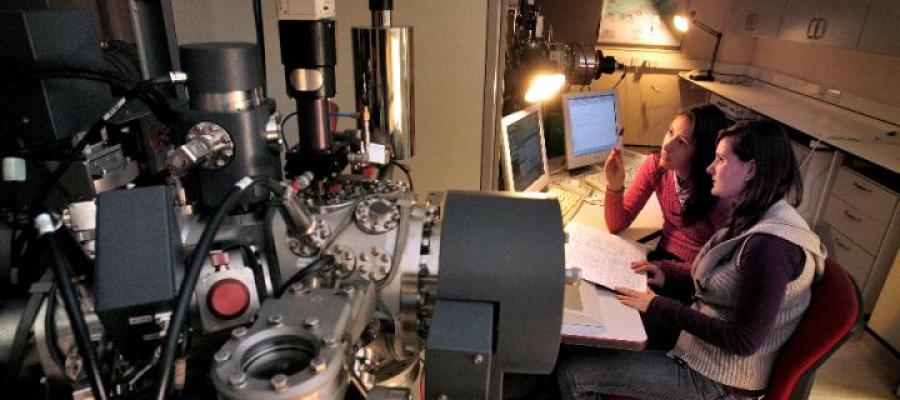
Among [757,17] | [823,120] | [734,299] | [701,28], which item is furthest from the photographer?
[701,28]

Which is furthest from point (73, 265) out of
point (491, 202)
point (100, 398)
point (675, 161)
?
point (675, 161)

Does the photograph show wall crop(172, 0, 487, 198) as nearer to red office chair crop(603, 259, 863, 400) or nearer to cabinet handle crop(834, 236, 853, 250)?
red office chair crop(603, 259, 863, 400)

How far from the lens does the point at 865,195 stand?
2416mm

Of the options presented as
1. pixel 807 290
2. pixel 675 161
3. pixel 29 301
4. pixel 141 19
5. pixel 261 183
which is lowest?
pixel 807 290

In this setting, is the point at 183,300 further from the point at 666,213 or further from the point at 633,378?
the point at 666,213

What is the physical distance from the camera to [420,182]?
1704 millimetres

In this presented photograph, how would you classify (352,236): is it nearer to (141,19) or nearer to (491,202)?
(491,202)

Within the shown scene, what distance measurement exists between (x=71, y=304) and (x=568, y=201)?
5.63 ft

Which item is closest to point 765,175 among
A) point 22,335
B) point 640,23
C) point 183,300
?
point 183,300

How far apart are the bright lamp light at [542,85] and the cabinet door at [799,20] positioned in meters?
2.50

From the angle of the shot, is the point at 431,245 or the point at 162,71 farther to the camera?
the point at 162,71

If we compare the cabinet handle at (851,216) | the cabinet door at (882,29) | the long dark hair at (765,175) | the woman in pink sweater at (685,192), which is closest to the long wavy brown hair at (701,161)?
the woman in pink sweater at (685,192)

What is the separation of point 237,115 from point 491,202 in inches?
12.9

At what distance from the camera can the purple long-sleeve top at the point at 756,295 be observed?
1.16 metres
